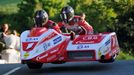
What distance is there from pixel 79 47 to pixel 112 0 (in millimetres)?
87660

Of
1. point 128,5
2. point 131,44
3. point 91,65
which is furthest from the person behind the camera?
point 128,5

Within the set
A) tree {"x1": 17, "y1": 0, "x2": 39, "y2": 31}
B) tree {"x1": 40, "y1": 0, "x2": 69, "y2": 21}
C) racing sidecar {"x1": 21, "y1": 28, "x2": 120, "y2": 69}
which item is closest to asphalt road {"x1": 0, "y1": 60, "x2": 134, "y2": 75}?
racing sidecar {"x1": 21, "y1": 28, "x2": 120, "y2": 69}

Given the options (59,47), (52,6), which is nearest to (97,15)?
(52,6)

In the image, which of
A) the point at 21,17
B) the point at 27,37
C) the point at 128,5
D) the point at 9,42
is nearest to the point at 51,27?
the point at 27,37

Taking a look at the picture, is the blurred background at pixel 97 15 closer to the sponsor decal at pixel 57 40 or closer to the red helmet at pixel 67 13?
the red helmet at pixel 67 13

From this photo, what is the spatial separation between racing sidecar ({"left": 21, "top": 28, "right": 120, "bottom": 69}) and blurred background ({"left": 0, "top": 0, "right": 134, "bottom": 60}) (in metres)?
61.5

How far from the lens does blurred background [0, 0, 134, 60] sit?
85062 mm

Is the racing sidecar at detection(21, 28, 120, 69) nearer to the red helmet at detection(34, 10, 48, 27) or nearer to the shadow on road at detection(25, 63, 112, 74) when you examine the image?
the shadow on road at detection(25, 63, 112, 74)

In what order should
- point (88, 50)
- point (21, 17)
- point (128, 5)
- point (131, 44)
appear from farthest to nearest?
point (21, 17), point (128, 5), point (131, 44), point (88, 50)

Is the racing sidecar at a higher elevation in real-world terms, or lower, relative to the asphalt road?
higher

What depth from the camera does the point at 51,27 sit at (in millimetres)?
15289

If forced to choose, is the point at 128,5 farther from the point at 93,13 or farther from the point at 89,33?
the point at 89,33

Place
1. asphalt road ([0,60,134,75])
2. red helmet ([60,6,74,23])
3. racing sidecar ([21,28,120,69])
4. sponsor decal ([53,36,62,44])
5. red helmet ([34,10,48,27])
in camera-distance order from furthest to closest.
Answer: red helmet ([60,6,74,23]), red helmet ([34,10,48,27]), sponsor decal ([53,36,62,44]), racing sidecar ([21,28,120,69]), asphalt road ([0,60,134,75])

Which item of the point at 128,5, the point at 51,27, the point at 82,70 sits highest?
the point at 128,5
